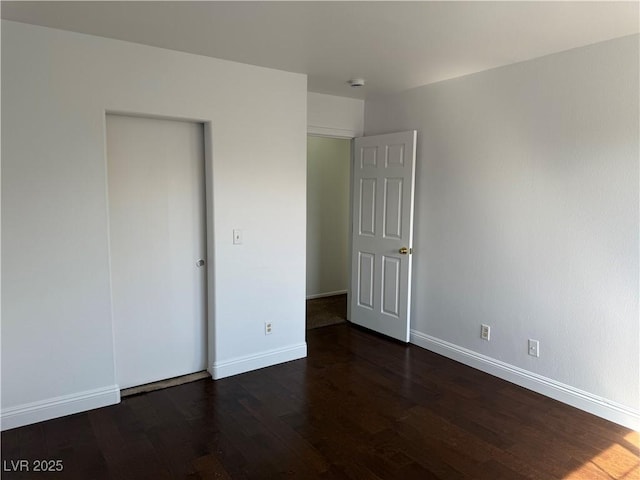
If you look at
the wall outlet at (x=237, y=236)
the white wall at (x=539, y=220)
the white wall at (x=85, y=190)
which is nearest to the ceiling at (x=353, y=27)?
the white wall at (x=85, y=190)

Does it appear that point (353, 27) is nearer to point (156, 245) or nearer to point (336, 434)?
point (156, 245)

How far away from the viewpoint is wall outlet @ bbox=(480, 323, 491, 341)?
11.6 feet

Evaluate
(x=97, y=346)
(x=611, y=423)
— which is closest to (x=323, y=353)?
(x=97, y=346)

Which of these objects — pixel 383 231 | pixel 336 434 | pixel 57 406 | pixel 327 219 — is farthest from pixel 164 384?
pixel 327 219

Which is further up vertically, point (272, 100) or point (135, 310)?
point (272, 100)

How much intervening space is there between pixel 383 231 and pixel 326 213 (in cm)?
172

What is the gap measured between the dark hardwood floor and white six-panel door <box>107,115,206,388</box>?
1.07 ft

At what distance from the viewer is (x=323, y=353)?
13.0 ft

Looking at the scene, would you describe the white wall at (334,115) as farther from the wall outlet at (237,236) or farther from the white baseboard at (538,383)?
the white baseboard at (538,383)

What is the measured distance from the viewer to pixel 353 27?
99.2 inches

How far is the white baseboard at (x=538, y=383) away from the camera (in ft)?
9.13

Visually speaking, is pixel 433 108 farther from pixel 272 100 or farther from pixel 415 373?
pixel 415 373

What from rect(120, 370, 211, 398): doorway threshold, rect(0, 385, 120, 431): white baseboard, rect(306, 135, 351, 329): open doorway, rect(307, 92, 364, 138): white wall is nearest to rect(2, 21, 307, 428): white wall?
rect(0, 385, 120, 431): white baseboard

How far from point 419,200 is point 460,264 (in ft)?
2.36
